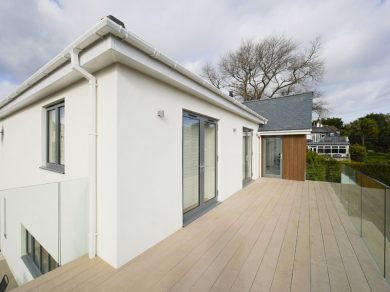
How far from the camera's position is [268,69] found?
51.0 feet

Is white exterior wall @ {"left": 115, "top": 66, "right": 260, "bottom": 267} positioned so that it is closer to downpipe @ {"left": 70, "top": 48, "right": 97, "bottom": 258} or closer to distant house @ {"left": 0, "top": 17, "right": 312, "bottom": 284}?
distant house @ {"left": 0, "top": 17, "right": 312, "bottom": 284}

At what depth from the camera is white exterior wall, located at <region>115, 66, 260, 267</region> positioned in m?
2.30

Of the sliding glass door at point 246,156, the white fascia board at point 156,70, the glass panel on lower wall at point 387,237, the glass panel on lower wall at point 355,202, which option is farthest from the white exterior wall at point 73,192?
the sliding glass door at point 246,156

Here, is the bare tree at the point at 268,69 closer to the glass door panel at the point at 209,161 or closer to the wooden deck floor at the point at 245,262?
the glass door panel at the point at 209,161

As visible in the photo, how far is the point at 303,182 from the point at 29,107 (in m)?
9.38

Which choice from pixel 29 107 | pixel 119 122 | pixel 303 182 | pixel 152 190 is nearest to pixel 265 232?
pixel 152 190

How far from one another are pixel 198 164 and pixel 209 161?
2.03ft

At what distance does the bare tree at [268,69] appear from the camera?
14477 mm

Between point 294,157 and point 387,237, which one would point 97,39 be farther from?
point 294,157

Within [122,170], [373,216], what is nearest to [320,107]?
[373,216]

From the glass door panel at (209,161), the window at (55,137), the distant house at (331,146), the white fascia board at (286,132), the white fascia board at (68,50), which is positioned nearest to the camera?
the white fascia board at (68,50)

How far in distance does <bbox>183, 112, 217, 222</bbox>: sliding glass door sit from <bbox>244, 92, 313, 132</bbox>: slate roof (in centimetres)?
494

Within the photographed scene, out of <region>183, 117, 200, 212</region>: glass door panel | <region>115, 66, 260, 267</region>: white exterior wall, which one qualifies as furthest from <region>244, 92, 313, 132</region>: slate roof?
<region>115, 66, 260, 267</region>: white exterior wall

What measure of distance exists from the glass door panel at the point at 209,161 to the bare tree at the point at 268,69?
1319 cm
